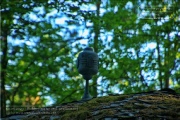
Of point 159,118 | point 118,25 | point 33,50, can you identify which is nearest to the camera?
point 159,118

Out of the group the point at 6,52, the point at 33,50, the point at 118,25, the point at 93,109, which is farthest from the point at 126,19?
the point at 93,109

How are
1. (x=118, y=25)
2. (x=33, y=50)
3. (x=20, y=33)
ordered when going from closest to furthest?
(x=20, y=33), (x=118, y=25), (x=33, y=50)

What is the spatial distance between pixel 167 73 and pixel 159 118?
761 cm

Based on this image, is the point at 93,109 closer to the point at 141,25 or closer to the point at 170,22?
the point at 170,22

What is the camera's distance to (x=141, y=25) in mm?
11758

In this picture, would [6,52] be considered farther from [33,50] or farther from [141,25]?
[141,25]

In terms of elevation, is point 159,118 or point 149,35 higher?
point 149,35

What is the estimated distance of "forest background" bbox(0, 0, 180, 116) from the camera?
1112cm

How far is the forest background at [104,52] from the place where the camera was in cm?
1112

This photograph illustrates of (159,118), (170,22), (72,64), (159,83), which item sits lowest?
(159,118)

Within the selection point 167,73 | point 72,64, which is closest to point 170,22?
point 167,73

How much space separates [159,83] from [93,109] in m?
8.57

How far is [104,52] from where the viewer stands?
1205 cm

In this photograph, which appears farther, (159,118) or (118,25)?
(118,25)
